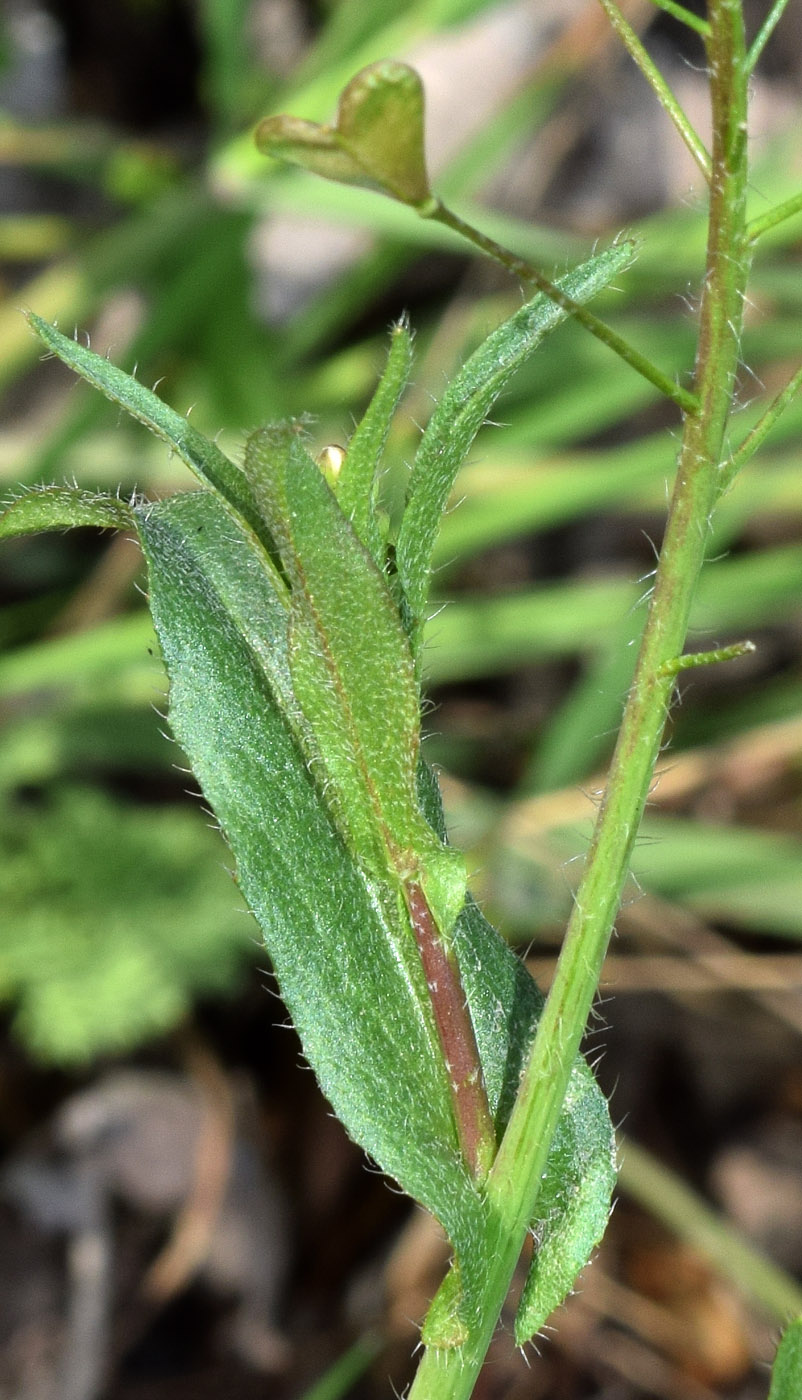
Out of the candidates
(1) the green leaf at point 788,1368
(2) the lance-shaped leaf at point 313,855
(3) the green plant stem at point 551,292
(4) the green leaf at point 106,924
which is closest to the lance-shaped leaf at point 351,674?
(2) the lance-shaped leaf at point 313,855

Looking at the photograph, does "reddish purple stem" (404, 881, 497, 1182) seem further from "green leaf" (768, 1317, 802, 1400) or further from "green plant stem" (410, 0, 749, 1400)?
"green leaf" (768, 1317, 802, 1400)

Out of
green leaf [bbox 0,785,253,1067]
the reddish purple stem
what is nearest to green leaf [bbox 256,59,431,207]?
the reddish purple stem

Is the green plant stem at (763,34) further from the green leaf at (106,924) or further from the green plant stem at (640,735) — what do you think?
the green leaf at (106,924)

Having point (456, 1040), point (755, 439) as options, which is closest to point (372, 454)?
point (755, 439)

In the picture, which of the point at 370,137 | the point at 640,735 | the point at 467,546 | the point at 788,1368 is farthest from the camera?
the point at 467,546

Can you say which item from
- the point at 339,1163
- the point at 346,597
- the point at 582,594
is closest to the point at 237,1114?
the point at 339,1163

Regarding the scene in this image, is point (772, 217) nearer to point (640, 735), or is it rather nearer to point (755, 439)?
point (755, 439)
